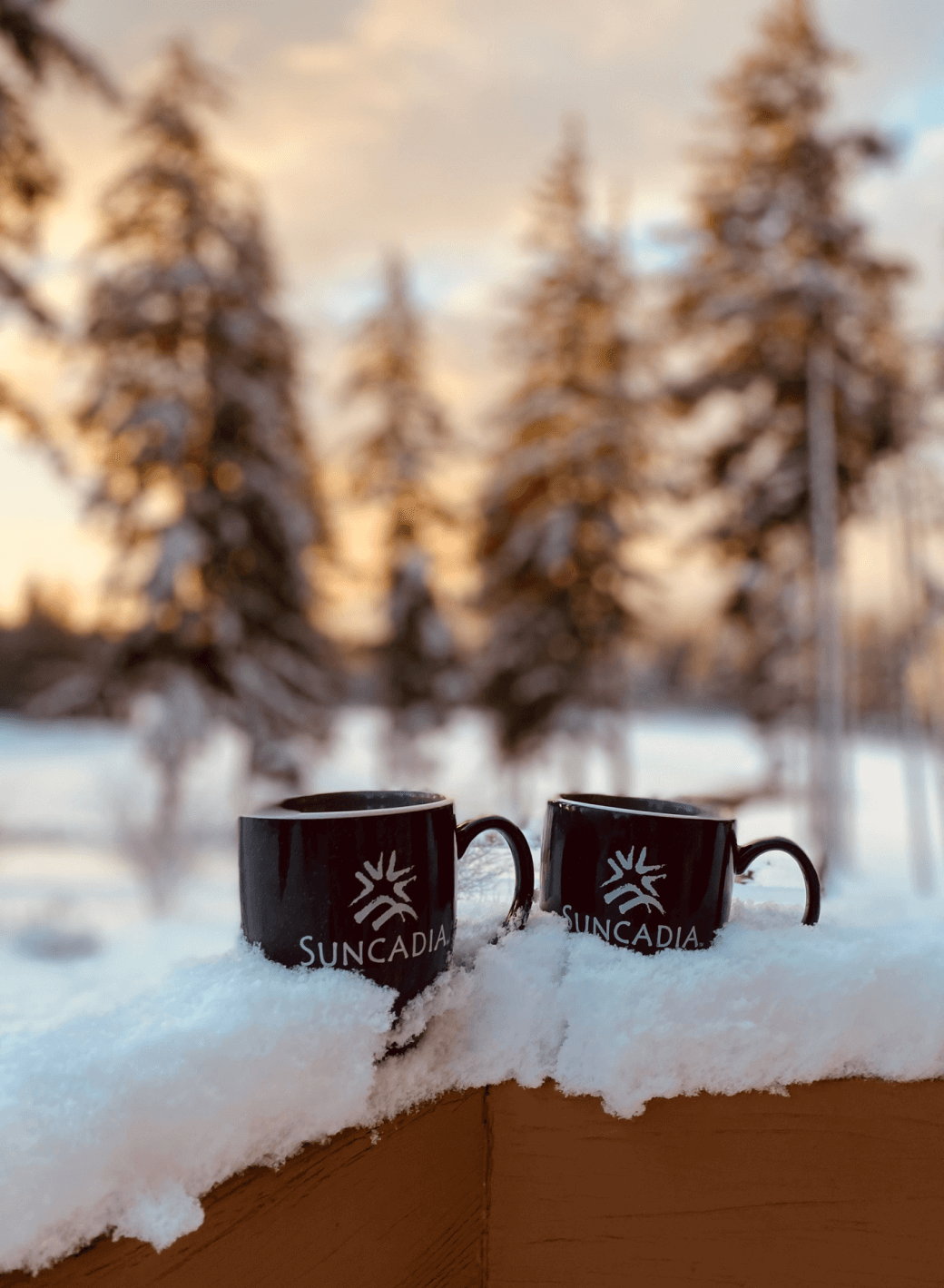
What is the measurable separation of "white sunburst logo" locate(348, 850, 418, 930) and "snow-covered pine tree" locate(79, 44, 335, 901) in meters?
7.84

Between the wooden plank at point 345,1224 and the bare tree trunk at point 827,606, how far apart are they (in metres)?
8.41

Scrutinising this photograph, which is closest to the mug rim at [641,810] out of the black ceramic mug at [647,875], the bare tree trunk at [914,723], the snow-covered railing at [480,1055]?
the black ceramic mug at [647,875]

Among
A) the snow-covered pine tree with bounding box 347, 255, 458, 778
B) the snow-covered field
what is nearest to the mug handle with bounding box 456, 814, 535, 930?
the snow-covered field

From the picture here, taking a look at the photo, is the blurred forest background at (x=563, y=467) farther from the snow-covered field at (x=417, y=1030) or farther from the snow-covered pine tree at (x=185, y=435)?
the snow-covered field at (x=417, y=1030)

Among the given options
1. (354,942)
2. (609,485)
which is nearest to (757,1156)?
(354,942)

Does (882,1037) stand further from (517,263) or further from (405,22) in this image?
(517,263)

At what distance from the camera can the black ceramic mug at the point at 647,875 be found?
0.71 m

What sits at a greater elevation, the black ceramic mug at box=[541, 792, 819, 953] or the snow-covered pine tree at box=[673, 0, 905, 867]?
the snow-covered pine tree at box=[673, 0, 905, 867]

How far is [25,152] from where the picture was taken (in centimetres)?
566

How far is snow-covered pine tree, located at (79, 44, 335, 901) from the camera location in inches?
323

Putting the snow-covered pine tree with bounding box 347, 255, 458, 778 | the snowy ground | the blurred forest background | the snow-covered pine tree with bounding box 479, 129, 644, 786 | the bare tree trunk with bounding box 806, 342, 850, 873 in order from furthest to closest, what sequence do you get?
1. the snow-covered pine tree with bounding box 347, 255, 458, 778
2. the snow-covered pine tree with bounding box 479, 129, 644, 786
3. the bare tree trunk with bounding box 806, 342, 850, 873
4. the blurred forest background
5. the snowy ground

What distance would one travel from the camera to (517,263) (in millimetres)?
10727

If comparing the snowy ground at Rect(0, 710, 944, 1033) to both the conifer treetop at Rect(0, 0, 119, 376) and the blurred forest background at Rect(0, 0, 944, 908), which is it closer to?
the blurred forest background at Rect(0, 0, 944, 908)

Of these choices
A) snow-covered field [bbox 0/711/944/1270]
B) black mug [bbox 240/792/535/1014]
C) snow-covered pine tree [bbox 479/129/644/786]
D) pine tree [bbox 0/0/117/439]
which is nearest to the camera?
snow-covered field [bbox 0/711/944/1270]
